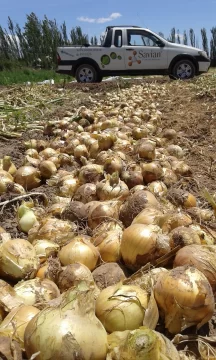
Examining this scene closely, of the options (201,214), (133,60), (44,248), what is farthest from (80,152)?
(133,60)

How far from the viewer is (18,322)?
4.50 feet

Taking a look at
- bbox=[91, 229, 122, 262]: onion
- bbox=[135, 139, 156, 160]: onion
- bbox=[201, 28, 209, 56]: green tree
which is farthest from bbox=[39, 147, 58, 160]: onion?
bbox=[201, 28, 209, 56]: green tree

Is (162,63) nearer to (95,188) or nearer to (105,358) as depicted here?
(95,188)

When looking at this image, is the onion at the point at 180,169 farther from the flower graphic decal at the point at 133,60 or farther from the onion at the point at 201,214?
the flower graphic decal at the point at 133,60

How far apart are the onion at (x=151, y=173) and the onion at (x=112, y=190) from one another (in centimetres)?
36

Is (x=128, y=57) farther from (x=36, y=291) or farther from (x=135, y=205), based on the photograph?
(x=36, y=291)

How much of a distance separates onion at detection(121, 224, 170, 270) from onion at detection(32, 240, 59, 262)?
0.40 m

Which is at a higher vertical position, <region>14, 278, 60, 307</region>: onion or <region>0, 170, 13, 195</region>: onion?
<region>0, 170, 13, 195</region>: onion

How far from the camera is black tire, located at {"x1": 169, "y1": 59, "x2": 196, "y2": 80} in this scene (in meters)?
12.3

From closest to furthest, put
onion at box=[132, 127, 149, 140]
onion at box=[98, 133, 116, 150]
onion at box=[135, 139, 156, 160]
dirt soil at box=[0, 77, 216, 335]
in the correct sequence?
dirt soil at box=[0, 77, 216, 335]
onion at box=[135, 139, 156, 160]
onion at box=[98, 133, 116, 150]
onion at box=[132, 127, 149, 140]

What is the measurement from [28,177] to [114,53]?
31.8 ft

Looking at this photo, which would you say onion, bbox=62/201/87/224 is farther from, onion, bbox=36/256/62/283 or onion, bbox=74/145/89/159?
onion, bbox=74/145/89/159

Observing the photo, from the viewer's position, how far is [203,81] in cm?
968

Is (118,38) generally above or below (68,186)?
above
